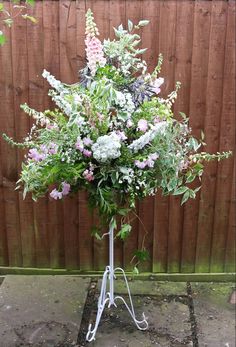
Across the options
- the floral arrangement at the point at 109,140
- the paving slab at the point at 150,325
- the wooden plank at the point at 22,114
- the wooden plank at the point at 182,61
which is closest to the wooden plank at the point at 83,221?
the wooden plank at the point at 22,114

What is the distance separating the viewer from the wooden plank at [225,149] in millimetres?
3484

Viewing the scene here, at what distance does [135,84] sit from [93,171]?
535 mm

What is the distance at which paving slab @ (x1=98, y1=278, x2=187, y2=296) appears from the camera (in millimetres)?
3738

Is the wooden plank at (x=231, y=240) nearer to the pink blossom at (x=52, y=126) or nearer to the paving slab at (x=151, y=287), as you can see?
the paving slab at (x=151, y=287)

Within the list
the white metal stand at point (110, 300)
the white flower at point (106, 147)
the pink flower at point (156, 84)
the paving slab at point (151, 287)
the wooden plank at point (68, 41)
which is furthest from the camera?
the paving slab at point (151, 287)

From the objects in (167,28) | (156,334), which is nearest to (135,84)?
(167,28)

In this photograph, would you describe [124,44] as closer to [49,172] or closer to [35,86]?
[49,172]

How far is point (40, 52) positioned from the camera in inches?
138

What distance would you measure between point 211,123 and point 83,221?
4.05 ft

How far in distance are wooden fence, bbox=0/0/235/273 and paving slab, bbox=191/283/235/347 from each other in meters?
0.18

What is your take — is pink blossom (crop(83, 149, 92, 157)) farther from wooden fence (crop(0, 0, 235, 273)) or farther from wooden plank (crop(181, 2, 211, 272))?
wooden plank (crop(181, 2, 211, 272))

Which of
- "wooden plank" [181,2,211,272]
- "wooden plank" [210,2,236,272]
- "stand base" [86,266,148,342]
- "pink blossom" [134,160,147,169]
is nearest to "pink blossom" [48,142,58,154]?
"pink blossom" [134,160,147,169]

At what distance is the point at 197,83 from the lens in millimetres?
3553

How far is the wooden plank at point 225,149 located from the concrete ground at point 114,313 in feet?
0.96
